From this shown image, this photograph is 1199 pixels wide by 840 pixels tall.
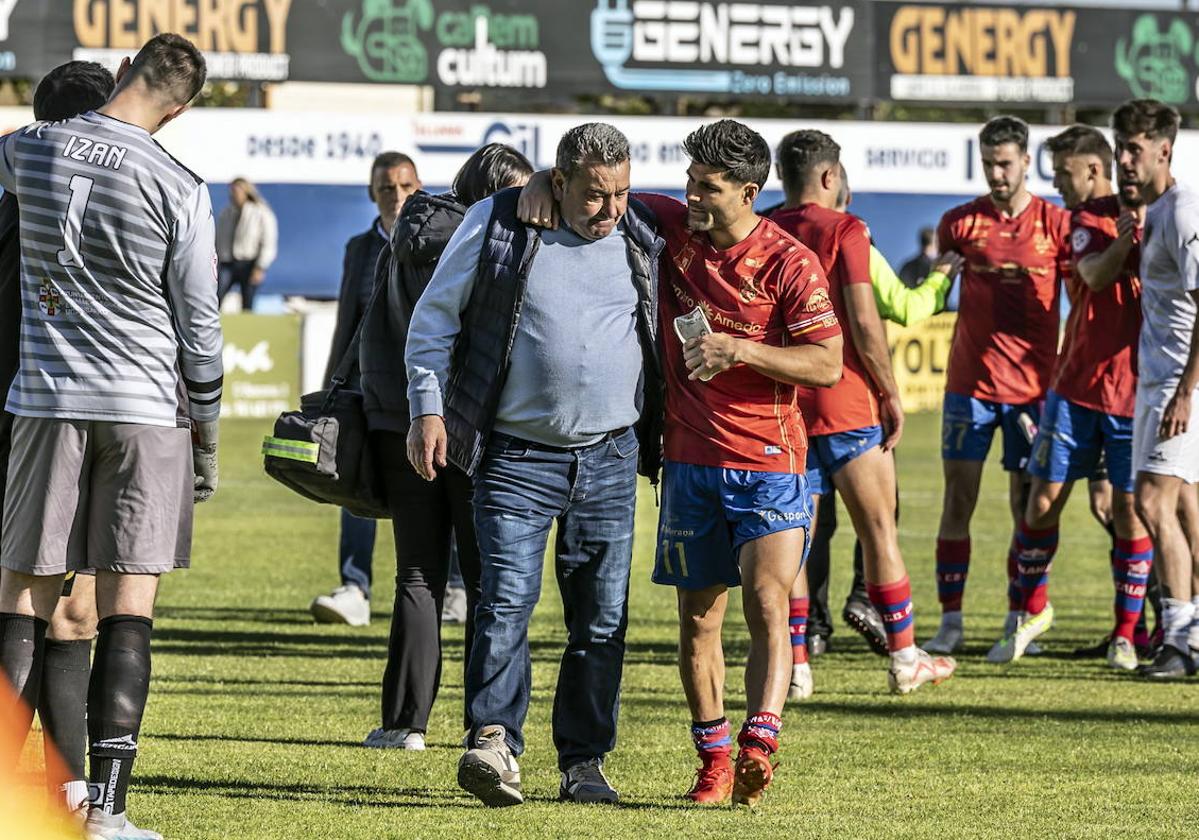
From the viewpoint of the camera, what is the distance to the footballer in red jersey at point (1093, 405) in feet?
30.8

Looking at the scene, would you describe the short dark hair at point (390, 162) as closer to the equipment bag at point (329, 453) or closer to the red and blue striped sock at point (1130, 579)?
the equipment bag at point (329, 453)

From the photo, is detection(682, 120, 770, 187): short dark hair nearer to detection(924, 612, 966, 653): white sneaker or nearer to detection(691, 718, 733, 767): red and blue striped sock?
detection(691, 718, 733, 767): red and blue striped sock

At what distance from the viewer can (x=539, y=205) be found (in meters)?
6.15

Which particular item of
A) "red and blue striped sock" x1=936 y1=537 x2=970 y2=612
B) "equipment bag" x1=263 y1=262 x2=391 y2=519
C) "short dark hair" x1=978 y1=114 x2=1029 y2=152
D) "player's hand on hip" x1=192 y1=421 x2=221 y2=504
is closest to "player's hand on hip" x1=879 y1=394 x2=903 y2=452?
"red and blue striped sock" x1=936 y1=537 x2=970 y2=612

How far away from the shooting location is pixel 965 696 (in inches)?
338

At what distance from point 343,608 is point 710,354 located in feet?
16.1

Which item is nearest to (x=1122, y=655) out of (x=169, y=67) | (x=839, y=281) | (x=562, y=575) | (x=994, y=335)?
(x=994, y=335)

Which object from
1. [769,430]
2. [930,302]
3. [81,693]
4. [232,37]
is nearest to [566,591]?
[769,430]

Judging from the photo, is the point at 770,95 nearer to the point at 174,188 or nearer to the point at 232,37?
the point at 232,37

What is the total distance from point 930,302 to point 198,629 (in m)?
4.17

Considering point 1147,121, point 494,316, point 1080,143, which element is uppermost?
point 1147,121

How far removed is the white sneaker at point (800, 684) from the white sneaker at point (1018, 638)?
1367 mm

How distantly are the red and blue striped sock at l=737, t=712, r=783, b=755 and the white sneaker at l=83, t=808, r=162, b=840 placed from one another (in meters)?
1.78

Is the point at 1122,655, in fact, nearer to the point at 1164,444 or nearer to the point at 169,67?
the point at 1164,444
